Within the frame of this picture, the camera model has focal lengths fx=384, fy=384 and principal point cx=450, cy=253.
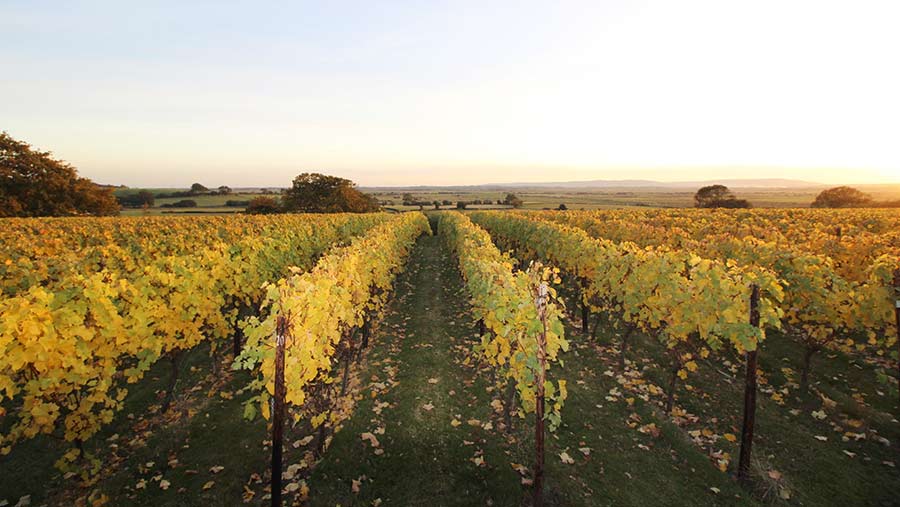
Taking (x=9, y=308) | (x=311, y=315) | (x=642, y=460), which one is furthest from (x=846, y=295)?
(x=9, y=308)

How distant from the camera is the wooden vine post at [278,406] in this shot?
4.57 meters

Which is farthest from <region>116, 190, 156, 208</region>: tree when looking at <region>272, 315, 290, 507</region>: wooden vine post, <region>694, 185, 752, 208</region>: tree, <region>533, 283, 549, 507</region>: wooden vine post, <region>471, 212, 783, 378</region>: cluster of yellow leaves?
<region>694, 185, 752, 208</region>: tree

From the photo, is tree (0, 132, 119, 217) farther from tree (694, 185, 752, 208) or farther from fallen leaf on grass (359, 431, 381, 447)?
tree (694, 185, 752, 208)

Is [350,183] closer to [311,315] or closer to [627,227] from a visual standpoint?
[627,227]

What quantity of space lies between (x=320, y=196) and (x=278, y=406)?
70500 mm

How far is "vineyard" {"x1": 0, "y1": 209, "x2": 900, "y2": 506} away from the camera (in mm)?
5195

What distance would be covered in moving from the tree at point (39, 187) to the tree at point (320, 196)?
87.7 ft

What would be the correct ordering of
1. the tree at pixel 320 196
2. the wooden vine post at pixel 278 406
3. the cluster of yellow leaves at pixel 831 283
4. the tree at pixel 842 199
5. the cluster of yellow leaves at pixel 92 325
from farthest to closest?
1. the tree at pixel 320 196
2. the tree at pixel 842 199
3. the cluster of yellow leaves at pixel 831 283
4. the cluster of yellow leaves at pixel 92 325
5. the wooden vine post at pixel 278 406

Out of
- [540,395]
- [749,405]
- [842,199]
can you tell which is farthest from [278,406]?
[842,199]

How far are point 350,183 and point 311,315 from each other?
242 feet

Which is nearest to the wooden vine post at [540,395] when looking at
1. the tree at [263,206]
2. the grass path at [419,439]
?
the grass path at [419,439]

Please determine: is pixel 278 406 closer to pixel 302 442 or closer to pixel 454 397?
pixel 302 442

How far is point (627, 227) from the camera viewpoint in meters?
18.9

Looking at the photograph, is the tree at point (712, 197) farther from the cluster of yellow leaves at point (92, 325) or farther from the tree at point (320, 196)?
the cluster of yellow leaves at point (92, 325)
